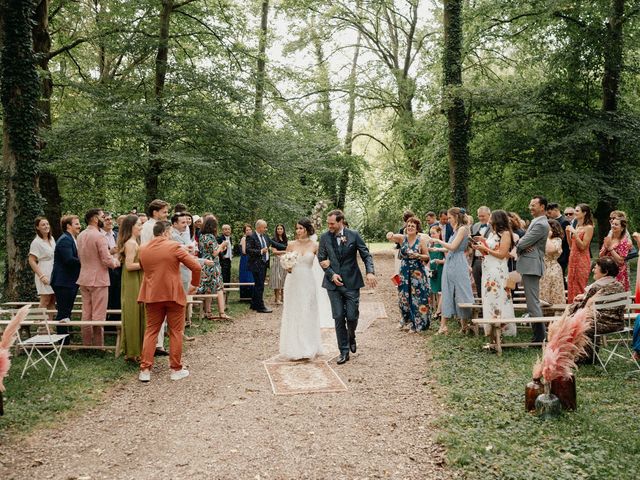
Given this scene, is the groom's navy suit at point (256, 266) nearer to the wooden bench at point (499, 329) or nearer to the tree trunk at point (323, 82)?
the wooden bench at point (499, 329)

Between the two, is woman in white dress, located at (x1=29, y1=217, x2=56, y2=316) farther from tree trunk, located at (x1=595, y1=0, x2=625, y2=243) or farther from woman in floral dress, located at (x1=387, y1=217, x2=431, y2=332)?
tree trunk, located at (x1=595, y1=0, x2=625, y2=243)

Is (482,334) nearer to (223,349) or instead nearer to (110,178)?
(223,349)

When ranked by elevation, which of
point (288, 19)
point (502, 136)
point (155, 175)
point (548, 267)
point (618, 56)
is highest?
point (288, 19)

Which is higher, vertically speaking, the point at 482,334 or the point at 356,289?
the point at 356,289

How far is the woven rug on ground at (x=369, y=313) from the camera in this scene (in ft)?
33.9

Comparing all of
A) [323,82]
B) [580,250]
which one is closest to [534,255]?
[580,250]

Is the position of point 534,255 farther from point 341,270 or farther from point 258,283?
point 258,283

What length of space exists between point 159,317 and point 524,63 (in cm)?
1518

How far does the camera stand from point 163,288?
629cm

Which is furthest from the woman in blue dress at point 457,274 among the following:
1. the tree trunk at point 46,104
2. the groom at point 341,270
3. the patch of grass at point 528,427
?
the tree trunk at point 46,104

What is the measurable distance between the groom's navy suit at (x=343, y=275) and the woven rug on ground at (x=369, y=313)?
2.56 metres

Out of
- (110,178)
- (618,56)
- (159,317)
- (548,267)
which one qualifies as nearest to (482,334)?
(548,267)

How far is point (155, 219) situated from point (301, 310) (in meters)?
2.56

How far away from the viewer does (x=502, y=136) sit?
15430mm
